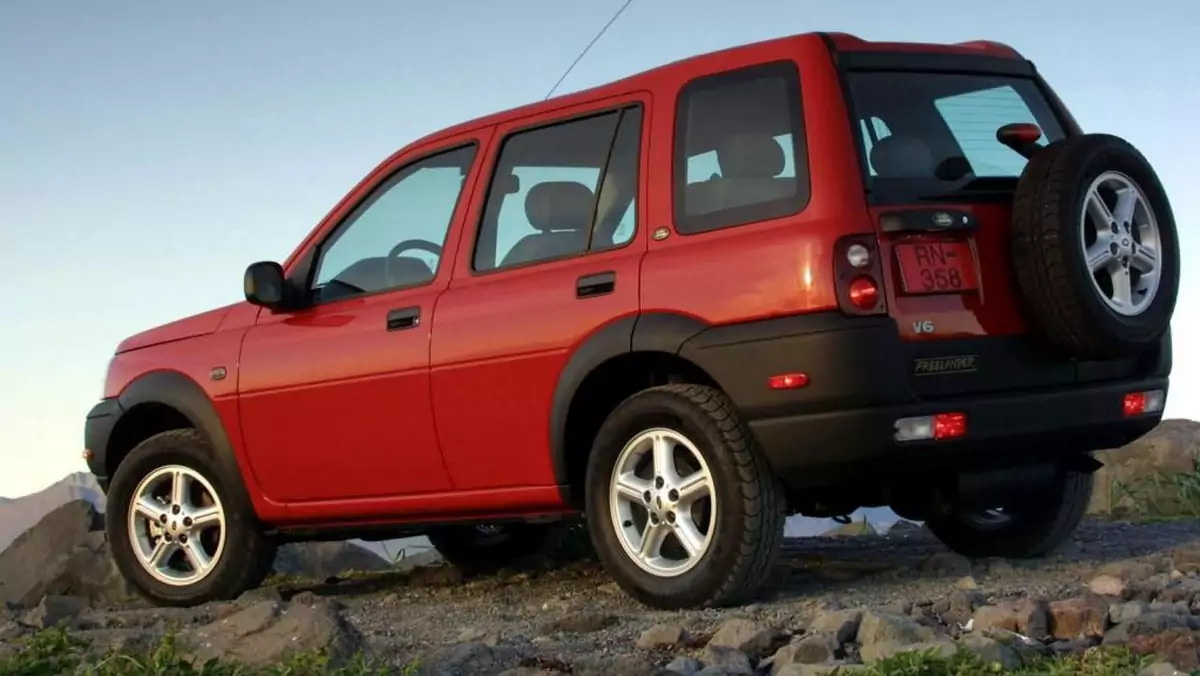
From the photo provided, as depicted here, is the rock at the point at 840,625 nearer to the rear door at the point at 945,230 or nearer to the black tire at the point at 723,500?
the black tire at the point at 723,500

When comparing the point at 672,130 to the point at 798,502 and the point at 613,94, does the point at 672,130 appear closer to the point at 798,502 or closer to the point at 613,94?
the point at 613,94

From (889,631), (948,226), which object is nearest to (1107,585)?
(948,226)

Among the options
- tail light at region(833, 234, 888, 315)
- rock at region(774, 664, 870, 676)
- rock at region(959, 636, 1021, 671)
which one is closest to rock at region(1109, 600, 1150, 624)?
rock at region(959, 636, 1021, 671)

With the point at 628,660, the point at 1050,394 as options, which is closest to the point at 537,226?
the point at 1050,394

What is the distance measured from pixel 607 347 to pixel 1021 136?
1.72 meters

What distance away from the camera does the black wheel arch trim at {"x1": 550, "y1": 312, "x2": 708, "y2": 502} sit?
5988mm

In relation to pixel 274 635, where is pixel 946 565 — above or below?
below

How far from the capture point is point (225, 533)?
7938mm

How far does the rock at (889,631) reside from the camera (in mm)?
4891

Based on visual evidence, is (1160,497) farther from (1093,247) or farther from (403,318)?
(403,318)

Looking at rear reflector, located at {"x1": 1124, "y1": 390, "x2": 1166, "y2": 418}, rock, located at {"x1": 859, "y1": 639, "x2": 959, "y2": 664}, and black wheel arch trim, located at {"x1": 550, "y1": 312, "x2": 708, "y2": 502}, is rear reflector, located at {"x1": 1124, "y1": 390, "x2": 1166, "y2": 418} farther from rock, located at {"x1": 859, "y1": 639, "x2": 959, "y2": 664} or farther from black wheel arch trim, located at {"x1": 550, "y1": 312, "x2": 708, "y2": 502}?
rock, located at {"x1": 859, "y1": 639, "x2": 959, "y2": 664}

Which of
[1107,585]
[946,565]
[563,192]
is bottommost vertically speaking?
[946,565]

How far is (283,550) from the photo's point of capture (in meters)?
10.8

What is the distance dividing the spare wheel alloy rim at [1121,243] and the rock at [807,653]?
A: 1.81 m
